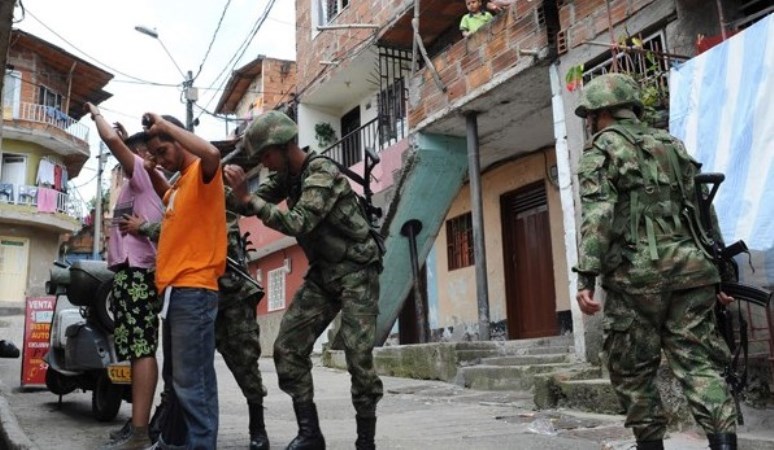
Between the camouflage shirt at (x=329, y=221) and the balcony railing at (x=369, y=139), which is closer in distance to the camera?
the camouflage shirt at (x=329, y=221)

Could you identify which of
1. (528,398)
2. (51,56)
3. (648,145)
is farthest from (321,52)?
(51,56)

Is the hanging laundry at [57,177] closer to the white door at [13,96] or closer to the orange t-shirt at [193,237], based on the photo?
the white door at [13,96]

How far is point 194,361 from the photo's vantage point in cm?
274

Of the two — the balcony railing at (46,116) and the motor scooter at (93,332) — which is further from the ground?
the balcony railing at (46,116)

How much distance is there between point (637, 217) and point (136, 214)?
264 cm

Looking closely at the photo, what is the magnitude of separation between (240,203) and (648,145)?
189 centimetres

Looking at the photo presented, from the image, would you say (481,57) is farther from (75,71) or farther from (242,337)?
(75,71)

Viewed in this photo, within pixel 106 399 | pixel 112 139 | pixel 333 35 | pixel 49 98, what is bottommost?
pixel 106 399

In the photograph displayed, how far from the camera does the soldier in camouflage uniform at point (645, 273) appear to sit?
2.82m

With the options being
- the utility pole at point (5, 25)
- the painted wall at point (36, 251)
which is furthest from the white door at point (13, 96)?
the utility pole at point (5, 25)

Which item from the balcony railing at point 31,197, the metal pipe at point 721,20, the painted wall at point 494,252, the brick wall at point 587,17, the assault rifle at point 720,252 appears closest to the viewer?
the assault rifle at point 720,252

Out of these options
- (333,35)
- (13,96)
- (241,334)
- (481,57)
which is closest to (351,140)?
(333,35)

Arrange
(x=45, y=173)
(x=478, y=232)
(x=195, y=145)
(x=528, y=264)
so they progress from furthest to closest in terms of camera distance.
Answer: (x=45, y=173)
(x=528, y=264)
(x=478, y=232)
(x=195, y=145)

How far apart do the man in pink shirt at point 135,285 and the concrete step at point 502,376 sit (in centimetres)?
390
